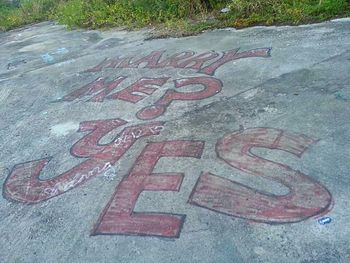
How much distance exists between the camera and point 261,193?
10.9 ft

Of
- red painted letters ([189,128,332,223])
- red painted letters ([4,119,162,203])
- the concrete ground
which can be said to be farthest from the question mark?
red painted letters ([189,128,332,223])

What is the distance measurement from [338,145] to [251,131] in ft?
2.87

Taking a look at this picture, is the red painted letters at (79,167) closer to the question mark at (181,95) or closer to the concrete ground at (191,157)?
the concrete ground at (191,157)

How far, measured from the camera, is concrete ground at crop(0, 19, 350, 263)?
9.90 ft

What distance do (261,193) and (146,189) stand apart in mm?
1024

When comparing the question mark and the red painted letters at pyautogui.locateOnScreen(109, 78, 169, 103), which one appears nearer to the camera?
the question mark

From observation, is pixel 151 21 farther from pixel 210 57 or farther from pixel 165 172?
pixel 165 172

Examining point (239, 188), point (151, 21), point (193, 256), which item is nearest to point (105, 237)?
point (193, 256)

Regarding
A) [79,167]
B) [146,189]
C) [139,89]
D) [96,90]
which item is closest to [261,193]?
[146,189]

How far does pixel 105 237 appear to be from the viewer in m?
3.21

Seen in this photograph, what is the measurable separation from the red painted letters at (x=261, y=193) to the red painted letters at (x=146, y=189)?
0.27 m

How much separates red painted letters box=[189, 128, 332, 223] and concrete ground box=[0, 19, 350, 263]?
1 cm

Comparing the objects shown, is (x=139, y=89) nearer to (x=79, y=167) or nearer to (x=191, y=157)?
(x=79, y=167)

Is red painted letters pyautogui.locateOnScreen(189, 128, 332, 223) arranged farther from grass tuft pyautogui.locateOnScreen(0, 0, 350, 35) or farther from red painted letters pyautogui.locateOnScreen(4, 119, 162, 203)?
grass tuft pyautogui.locateOnScreen(0, 0, 350, 35)
